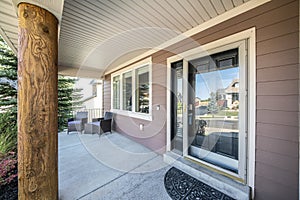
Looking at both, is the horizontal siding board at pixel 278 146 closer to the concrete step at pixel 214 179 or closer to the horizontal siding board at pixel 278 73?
the concrete step at pixel 214 179

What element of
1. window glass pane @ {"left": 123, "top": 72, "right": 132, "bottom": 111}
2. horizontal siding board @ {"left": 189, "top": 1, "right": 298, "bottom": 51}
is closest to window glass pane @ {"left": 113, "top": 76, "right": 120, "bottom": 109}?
window glass pane @ {"left": 123, "top": 72, "right": 132, "bottom": 111}

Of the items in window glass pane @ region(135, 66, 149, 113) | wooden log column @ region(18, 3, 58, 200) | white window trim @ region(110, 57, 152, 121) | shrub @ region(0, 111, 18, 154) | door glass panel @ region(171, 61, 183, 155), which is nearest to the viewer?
wooden log column @ region(18, 3, 58, 200)

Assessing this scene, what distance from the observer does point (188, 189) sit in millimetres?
1872

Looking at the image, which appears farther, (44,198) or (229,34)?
(229,34)

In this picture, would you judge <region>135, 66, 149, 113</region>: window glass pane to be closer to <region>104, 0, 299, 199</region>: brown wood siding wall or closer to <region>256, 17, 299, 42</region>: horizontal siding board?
<region>104, 0, 299, 199</region>: brown wood siding wall

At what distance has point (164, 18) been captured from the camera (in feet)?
6.57

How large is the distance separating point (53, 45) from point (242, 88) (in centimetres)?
235

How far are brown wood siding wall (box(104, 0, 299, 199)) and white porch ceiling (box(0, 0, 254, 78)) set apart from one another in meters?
0.45

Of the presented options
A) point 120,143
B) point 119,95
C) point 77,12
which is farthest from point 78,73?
point 77,12

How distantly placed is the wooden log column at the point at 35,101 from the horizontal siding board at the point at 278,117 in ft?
7.92

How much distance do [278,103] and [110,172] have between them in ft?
8.72

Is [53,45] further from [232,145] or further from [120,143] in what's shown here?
[120,143]

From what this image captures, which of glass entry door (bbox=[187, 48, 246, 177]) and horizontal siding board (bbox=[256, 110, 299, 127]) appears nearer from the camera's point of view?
horizontal siding board (bbox=[256, 110, 299, 127])

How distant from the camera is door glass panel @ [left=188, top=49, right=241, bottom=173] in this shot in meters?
1.93
